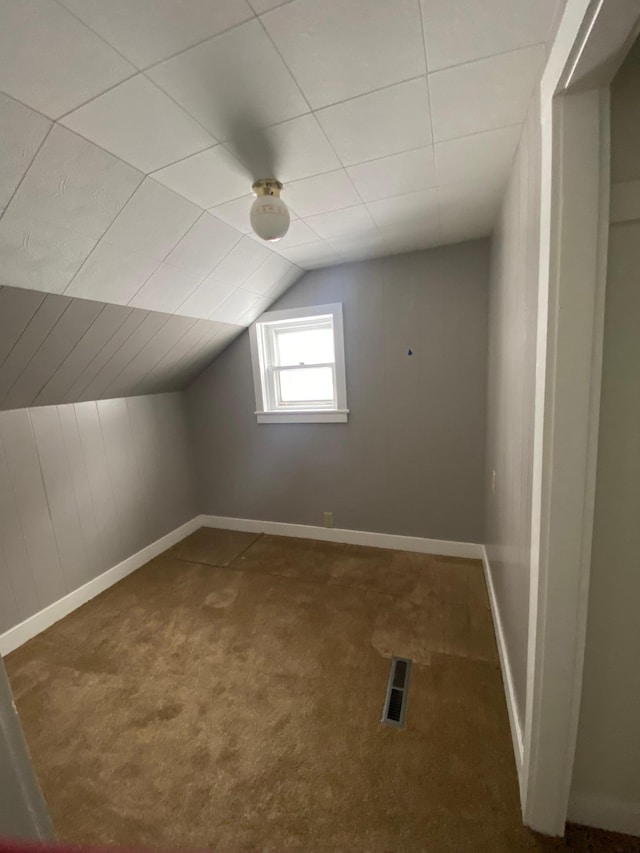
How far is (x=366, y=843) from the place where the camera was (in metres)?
1.06

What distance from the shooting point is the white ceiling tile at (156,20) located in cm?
75

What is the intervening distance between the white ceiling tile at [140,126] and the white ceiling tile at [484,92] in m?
0.76

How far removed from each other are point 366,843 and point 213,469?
8.66 feet

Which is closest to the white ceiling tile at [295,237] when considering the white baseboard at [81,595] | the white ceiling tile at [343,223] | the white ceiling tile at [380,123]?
the white ceiling tile at [343,223]

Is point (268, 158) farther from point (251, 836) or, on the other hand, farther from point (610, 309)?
point (251, 836)

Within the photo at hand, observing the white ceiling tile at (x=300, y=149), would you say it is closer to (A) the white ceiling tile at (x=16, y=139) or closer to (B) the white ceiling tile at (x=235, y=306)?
(A) the white ceiling tile at (x=16, y=139)

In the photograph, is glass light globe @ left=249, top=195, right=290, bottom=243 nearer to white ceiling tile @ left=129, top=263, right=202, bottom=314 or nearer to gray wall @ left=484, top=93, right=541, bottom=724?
white ceiling tile @ left=129, top=263, right=202, bottom=314

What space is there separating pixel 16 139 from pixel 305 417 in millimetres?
2117

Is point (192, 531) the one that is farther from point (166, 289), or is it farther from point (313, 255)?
point (313, 255)

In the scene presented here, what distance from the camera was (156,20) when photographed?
2.56 ft

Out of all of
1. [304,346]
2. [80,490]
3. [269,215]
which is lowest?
[80,490]

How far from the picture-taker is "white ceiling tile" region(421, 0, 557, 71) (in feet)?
2.60

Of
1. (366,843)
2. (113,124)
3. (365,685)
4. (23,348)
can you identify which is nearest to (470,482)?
(365,685)

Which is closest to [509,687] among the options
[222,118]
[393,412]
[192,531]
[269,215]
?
[393,412]
